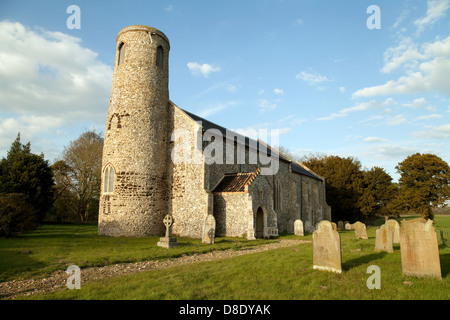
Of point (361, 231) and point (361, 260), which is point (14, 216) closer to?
point (361, 260)

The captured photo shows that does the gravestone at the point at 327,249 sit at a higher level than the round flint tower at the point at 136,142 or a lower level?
lower

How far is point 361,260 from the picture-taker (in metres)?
8.48

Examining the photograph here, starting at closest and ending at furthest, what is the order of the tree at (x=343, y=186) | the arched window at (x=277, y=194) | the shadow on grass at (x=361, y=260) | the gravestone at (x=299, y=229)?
the shadow on grass at (x=361, y=260) < the gravestone at (x=299, y=229) < the arched window at (x=277, y=194) < the tree at (x=343, y=186)

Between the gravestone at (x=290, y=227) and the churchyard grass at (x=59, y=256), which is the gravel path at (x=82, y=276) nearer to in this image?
the churchyard grass at (x=59, y=256)

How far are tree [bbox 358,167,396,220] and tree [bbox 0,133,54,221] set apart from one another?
34785mm

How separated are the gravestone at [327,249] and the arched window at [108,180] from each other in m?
14.0

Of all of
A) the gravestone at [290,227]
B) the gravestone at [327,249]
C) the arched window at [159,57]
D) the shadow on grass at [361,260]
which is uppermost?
the arched window at [159,57]

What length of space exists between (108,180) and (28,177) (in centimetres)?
Result: 1016

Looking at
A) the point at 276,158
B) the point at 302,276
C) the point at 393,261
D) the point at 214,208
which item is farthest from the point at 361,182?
the point at 302,276

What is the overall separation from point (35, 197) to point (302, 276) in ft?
79.0

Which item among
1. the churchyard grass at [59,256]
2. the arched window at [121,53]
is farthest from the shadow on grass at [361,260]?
the arched window at [121,53]

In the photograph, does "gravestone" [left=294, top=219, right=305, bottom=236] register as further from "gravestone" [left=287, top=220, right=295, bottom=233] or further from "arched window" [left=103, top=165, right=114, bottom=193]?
"arched window" [left=103, top=165, right=114, bottom=193]

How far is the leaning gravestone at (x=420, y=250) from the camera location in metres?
6.22

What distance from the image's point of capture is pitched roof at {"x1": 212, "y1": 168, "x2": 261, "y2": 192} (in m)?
17.3
